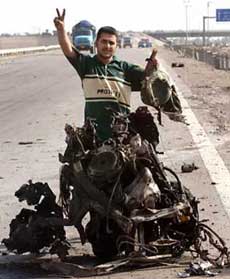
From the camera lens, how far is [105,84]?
19.8ft

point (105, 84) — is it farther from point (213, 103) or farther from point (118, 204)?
point (213, 103)

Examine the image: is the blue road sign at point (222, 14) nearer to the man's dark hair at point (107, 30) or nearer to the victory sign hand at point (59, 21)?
the victory sign hand at point (59, 21)

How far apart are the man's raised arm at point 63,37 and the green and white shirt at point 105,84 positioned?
0.07 metres

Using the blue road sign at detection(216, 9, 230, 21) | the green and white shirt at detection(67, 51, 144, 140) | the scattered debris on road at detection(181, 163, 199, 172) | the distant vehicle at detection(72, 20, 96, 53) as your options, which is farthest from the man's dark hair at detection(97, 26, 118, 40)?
the distant vehicle at detection(72, 20, 96, 53)

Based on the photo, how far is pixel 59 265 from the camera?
18.2 ft

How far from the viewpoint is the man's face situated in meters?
5.94

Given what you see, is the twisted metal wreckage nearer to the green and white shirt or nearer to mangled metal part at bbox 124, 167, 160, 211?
mangled metal part at bbox 124, 167, 160, 211

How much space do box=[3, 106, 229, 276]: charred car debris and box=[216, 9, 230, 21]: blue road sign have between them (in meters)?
64.4

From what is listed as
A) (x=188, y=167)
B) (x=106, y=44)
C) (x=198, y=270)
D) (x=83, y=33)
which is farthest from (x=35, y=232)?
(x=83, y=33)

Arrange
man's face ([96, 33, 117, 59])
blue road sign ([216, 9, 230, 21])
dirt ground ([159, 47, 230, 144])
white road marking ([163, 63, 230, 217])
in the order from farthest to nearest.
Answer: blue road sign ([216, 9, 230, 21]), dirt ground ([159, 47, 230, 144]), white road marking ([163, 63, 230, 217]), man's face ([96, 33, 117, 59])

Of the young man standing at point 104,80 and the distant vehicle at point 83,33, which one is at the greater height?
the young man standing at point 104,80

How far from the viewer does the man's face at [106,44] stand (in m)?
5.94

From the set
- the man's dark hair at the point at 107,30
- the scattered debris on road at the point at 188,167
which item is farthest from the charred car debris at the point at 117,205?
the scattered debris on road at the point at 188,167

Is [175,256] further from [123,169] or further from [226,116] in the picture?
[226,116]
